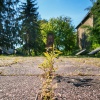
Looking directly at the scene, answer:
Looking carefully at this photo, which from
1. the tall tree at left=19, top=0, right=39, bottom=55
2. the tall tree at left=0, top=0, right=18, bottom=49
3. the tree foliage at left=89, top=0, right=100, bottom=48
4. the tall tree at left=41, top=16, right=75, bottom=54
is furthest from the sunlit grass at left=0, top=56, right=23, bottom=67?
the tall tree at left=41, top=16, right=75, bottom=54

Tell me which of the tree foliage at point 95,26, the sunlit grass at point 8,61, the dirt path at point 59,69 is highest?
the tree foliage at point 95,26

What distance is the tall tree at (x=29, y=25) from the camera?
37.9m

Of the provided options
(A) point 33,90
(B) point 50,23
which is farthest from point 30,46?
(A) point 33,90

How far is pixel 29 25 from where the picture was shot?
126 feet

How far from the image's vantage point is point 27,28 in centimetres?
3838

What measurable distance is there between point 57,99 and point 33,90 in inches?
25.3

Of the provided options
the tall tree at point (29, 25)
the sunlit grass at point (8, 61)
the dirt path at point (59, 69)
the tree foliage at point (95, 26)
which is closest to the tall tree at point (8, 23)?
the tall tree at point (29, 25)

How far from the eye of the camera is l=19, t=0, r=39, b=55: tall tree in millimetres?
37938

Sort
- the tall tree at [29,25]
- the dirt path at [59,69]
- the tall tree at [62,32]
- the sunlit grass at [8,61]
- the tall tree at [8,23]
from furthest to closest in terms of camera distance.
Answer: the tall tree at [62,32], the tall tree at [29,25], the tall tree at [8,23], the sunlit grass at [8,61], the dirt path at [59,69]

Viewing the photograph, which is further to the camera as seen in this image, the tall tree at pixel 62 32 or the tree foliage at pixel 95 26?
the tall tree at pixel 62 32

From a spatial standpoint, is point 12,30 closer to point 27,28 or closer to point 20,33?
point 20,33

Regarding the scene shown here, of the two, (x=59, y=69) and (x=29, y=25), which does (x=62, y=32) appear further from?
(x=59, y=69)

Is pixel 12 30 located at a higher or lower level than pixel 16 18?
lower

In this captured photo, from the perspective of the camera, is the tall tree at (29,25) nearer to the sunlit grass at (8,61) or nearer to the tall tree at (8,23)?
the tall tree at (8,23)
